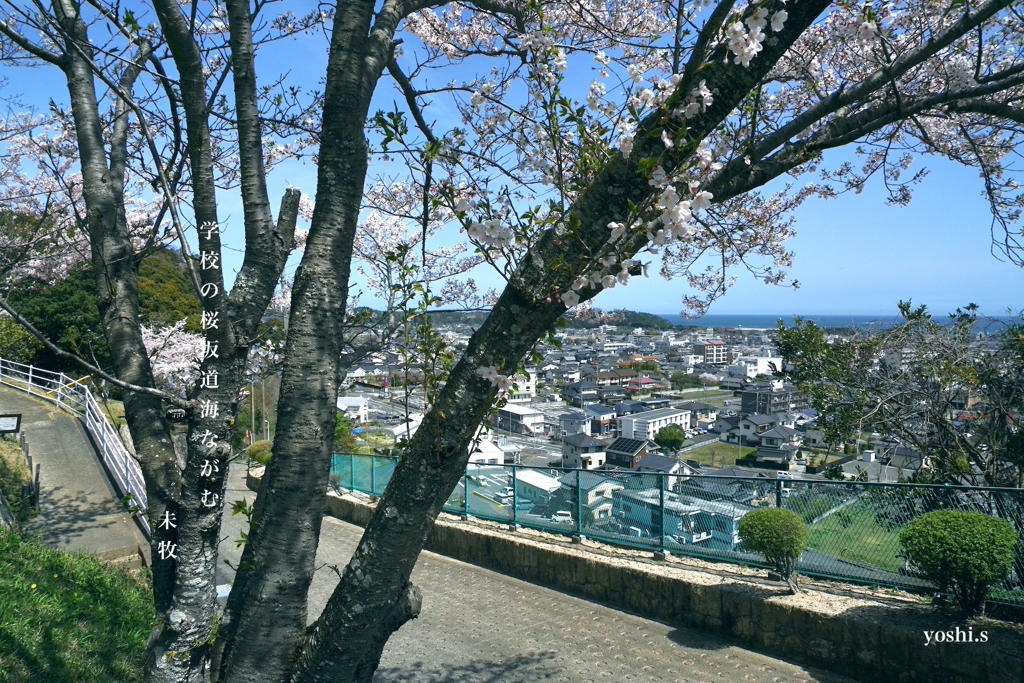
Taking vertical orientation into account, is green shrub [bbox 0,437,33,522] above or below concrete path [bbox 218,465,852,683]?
above

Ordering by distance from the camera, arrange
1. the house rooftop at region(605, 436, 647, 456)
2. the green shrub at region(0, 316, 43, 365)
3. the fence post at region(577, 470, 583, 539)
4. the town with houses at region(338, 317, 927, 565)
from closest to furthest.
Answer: the town with houses at region(338, 317, 927, 565) → the fence post at region(577, 470, 583, 539) → the house rooftop at region(605, 436, 647, 456) → the green shrub at region(0, 316, 43, 365)

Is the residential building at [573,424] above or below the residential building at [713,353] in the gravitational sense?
below

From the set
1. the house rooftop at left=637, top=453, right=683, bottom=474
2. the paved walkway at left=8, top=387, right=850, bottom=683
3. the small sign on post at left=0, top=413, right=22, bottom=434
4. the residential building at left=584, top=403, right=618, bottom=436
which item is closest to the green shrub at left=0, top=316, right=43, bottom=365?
A: the small sign on post at left=0, top=413, right=22, bottom=434

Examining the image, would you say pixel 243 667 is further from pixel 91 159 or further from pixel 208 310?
pixel 91 159

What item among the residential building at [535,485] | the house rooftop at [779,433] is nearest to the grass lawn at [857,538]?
the residential building at [535,485]

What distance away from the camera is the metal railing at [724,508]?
486 cm

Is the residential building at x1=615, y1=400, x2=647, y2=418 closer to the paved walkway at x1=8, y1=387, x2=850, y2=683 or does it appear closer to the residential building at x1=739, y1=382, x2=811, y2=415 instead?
the residential building at x1=739, y1=382, x2=811, y2=415

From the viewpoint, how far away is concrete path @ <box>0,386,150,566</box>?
7277 mm

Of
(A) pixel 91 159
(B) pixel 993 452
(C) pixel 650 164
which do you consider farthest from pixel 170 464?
(B) pixel 993 452

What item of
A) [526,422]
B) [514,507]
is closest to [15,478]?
[514,507]

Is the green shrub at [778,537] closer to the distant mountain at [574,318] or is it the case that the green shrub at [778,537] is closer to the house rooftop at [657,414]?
the distant mountain at [574,318]

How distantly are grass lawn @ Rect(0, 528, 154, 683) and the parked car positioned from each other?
4173 mm

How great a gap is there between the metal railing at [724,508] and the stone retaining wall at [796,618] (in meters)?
0.30

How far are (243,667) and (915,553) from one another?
4438 mm
